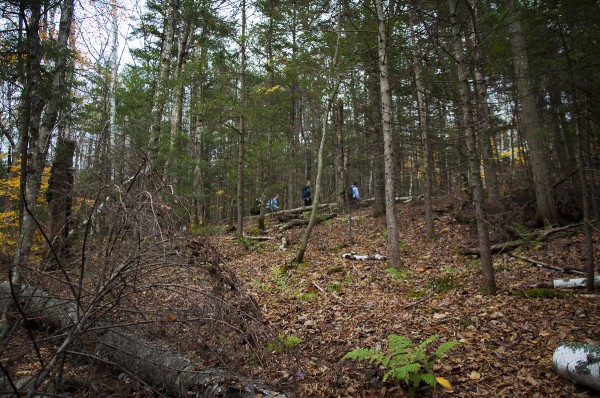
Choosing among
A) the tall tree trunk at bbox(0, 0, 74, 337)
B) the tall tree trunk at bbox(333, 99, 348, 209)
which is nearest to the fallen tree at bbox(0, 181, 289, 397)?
the tall tree trunk at bbox(0, 0, 74, 337)

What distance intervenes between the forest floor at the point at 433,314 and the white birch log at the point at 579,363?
101 mm

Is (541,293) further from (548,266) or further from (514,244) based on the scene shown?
(514,244)

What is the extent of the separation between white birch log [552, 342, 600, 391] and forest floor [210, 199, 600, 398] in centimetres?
10

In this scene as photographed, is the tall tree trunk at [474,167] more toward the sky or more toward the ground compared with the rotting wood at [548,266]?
more toward the sky

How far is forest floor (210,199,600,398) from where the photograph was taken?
144 inches

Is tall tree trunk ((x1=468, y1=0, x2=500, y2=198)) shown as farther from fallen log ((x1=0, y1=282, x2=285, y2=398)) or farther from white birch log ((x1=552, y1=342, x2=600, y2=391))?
fallen log ((x1=0, y1=282, x2=285, y2=398))

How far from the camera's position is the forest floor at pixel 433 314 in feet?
12.0

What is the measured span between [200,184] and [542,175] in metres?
13.9

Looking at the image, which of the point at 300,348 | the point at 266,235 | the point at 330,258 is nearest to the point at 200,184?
the point at 266,235

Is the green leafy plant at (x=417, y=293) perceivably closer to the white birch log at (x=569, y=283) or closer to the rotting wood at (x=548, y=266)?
the white birch log at (x=569, y=283)

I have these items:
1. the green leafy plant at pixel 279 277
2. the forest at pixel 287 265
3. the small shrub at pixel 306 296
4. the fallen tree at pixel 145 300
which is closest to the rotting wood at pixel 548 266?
the forest at pixel 287 265

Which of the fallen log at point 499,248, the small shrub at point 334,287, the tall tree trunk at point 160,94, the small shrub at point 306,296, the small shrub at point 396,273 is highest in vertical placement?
the tall tree trunk at point 160,94

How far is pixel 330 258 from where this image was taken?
9969mm

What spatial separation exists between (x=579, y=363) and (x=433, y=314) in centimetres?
218
